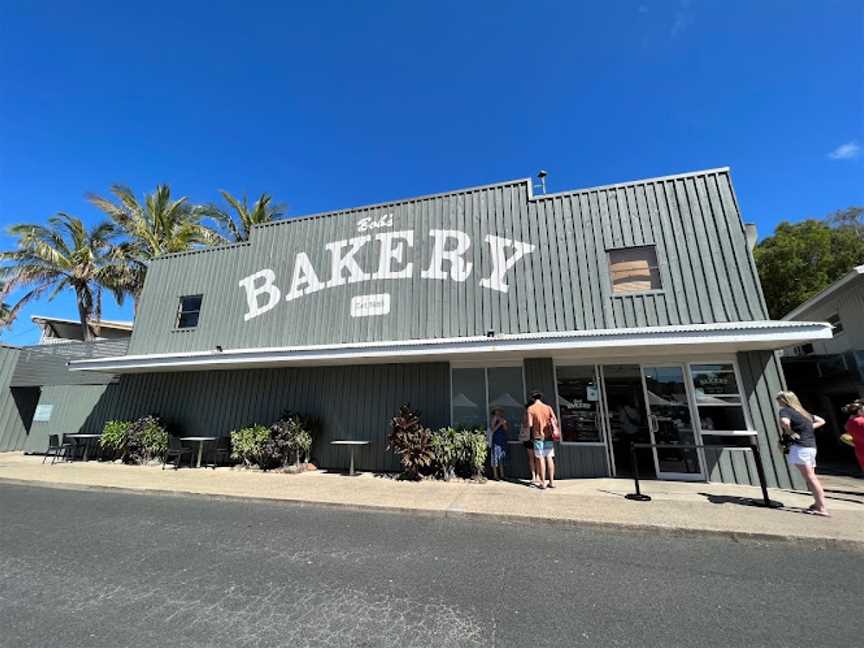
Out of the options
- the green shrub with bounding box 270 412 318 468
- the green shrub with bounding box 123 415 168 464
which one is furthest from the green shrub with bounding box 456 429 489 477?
the green shrub with bounding box 123 415 168 464

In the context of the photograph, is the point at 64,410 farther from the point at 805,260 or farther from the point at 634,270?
the point at 805,260

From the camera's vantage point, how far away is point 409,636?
2.93 meters

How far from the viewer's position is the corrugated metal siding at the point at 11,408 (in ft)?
50.1

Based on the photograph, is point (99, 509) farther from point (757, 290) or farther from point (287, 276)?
point (757, 290)

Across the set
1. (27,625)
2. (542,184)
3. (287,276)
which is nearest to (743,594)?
(27,625)

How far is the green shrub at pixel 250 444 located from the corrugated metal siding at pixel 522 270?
2528mm

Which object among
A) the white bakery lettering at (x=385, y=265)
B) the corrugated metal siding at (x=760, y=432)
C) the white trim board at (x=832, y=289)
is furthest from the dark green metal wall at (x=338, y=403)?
the white trim board at (x=832, y=289)

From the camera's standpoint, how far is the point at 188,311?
44.0 ft

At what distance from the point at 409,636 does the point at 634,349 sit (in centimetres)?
714

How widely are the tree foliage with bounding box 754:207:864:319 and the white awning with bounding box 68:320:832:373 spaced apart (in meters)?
17.8

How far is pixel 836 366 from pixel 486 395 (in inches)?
472

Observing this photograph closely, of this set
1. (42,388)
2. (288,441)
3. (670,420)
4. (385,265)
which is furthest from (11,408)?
(670,420)

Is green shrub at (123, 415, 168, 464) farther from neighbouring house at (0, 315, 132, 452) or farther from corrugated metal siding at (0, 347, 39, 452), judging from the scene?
corrugated metal siding at (0, 347, 39, 452)

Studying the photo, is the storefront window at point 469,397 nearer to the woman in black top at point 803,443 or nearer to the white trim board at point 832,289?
the woman in black top at point 803,443
